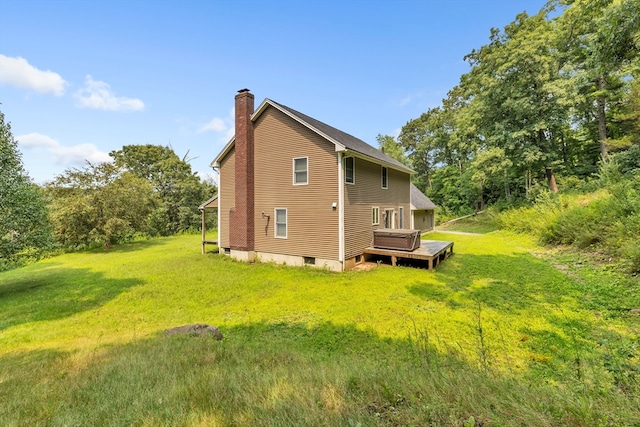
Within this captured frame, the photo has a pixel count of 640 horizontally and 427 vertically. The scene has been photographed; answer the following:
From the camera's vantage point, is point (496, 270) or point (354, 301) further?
point (496, 270)

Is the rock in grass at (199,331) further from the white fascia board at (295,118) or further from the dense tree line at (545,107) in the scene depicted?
the dense tree line at (545,107)

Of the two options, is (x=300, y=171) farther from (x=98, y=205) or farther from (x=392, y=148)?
(x=392, y=148)

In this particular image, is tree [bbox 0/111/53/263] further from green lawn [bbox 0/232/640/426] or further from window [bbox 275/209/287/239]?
window [bbox 275/209/287/239]

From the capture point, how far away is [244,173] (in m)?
12.2

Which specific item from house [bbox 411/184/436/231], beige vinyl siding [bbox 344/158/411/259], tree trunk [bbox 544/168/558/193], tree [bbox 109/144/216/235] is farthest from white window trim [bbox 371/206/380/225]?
tree [bbox 109/144/216/235]

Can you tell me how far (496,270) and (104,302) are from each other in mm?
12525

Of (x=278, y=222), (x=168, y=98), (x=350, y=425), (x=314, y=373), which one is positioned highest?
(x=168, y=98)

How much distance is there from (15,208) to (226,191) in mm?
7203

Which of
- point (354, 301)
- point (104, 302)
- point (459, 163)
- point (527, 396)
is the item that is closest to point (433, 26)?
point (354, 301)

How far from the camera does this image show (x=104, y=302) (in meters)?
7.57

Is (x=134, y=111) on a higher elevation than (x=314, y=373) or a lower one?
higher

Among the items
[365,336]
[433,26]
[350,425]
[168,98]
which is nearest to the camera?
[350,425]

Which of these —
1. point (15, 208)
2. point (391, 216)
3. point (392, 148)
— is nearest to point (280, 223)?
point (391, 216)

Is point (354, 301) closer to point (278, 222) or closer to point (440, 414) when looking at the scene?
point (440, 414)
